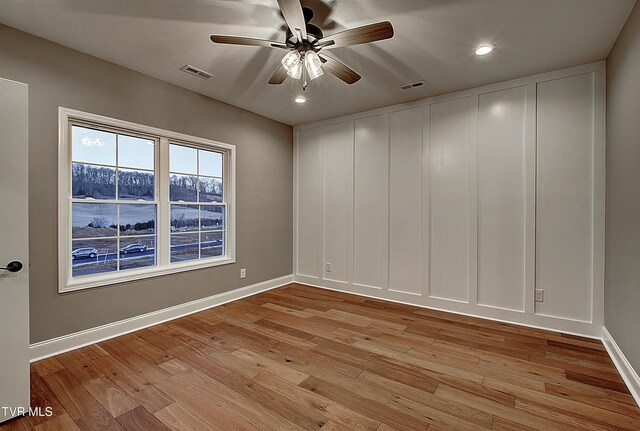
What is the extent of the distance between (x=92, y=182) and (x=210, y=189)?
4.55 feet

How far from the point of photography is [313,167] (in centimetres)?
506

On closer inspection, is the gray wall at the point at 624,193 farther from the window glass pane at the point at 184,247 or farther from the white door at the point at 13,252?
the window glass pane at the point at 184,247

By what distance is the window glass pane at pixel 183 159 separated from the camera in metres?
3.68

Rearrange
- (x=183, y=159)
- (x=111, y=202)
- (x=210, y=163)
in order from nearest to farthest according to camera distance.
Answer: (x=111, y=202) < (x=183, y=159) < (x=210, y=163)

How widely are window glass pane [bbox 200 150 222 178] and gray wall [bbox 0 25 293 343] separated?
0.25 m

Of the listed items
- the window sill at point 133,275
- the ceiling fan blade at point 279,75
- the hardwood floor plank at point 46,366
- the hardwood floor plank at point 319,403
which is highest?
the ceiling fan blade at point 279,75

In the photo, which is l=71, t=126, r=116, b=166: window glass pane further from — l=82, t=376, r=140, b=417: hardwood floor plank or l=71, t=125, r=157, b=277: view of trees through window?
l=82, t=376, r=140, b=417: hardwood floor plank

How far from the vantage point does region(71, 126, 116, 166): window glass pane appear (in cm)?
287

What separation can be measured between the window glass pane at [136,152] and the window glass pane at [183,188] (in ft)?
1.03

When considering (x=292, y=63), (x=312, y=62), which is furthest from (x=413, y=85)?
(x=292, y=63)

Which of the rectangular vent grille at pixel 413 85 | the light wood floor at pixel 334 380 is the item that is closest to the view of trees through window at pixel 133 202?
the light wood floor at pixel 334 380

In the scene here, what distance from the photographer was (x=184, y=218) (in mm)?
3846

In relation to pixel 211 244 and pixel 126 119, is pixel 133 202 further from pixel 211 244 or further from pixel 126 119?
pixel 211 244

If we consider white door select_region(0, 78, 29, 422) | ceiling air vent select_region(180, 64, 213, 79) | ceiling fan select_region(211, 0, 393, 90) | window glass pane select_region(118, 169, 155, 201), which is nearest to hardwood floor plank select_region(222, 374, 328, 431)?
white door select_region(0, 78, 29, 422)
